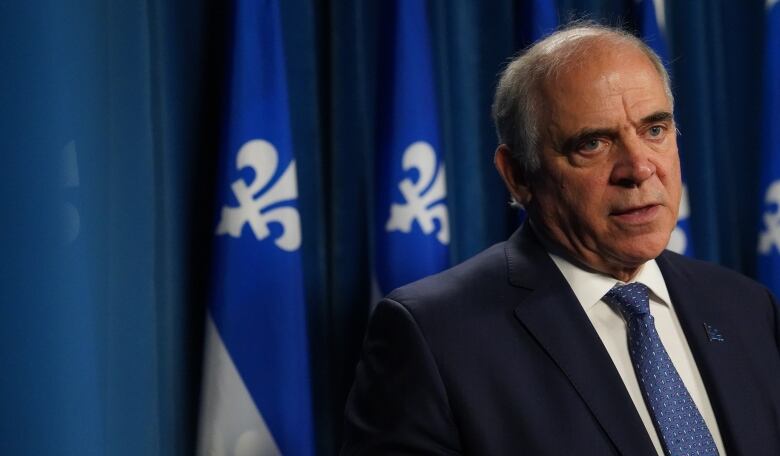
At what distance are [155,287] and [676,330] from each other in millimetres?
A: 1216

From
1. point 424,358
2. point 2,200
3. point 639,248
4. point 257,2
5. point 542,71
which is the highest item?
point 257,2

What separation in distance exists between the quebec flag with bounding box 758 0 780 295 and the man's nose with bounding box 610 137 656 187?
4.43 feet

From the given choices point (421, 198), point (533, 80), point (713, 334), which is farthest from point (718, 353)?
point (421, 198)

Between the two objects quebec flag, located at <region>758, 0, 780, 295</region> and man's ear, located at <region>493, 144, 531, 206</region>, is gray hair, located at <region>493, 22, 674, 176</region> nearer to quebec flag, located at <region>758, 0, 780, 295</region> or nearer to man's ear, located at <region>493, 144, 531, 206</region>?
man's ear, located at <region>493, 144, 531, 206</region>

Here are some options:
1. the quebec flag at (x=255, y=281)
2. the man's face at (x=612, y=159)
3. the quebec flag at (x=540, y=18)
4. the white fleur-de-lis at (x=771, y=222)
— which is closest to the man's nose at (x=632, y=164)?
the man's face at (x=612, y=159)

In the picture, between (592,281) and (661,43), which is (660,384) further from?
(661,43)

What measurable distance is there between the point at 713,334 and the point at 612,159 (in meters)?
0.44

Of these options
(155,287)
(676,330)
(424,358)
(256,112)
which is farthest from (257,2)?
(676,330)

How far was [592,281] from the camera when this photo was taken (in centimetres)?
203

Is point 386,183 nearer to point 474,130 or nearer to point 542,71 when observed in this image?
point 474,130

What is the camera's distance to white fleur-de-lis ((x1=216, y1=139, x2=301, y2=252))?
246cm

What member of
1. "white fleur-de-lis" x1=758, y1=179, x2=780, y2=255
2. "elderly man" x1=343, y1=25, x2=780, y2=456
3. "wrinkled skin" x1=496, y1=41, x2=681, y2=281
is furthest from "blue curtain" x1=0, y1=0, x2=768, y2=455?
"wrinkled skin" x1=496, y1=41, x2=681, y2=281

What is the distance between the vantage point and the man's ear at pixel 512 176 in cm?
218

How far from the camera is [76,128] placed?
2027 millimetres
